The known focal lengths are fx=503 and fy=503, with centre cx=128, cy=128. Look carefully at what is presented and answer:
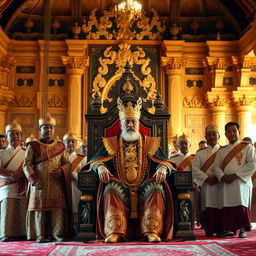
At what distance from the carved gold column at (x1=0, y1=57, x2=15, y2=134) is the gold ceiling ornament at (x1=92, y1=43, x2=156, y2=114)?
7.39 feet

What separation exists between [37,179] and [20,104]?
7.87 metres

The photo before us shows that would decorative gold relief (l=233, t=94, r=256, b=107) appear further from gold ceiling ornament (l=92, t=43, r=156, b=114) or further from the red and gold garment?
the red and gold garment

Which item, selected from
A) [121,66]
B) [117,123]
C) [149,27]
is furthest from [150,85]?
[117,123]

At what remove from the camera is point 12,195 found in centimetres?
640

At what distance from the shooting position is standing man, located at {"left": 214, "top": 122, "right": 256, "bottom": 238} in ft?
20.9

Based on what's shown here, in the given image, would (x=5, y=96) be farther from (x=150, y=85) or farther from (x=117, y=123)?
(x=117, y=123)

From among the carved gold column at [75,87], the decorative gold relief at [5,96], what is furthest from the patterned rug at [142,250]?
the decorative gold relief at [5,96]

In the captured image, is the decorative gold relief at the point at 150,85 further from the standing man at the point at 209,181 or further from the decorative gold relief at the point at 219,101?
the standing man at the point at 209,181

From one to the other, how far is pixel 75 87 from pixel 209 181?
7.31 m

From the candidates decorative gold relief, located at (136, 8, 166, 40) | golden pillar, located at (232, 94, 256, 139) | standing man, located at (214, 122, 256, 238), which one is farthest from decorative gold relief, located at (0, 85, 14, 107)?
standing man, located at (214, 122, 256, 238)

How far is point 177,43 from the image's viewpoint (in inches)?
536

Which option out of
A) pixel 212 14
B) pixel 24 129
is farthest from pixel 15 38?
pixel 212 14

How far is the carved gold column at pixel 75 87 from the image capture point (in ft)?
43.4

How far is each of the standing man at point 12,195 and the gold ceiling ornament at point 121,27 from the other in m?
7.62
